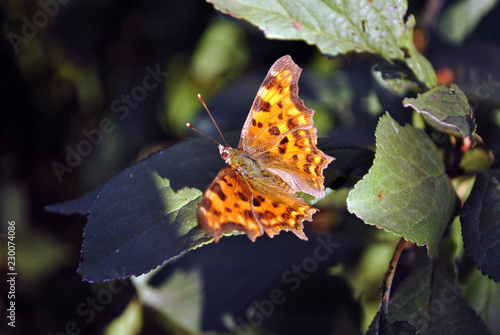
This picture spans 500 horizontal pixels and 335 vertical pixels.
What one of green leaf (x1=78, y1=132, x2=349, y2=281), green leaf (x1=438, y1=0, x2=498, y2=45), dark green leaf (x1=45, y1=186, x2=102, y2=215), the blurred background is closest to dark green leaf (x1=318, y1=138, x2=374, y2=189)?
green leaf (x1=78, y1=132, x2=349, y2=281)

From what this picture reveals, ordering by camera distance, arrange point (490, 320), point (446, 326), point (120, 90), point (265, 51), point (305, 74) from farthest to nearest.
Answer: point (120, 90) → point (265, 51) → point (305, 74) → point (490, 320) → point (446, 326)

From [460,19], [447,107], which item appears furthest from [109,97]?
[447,107]

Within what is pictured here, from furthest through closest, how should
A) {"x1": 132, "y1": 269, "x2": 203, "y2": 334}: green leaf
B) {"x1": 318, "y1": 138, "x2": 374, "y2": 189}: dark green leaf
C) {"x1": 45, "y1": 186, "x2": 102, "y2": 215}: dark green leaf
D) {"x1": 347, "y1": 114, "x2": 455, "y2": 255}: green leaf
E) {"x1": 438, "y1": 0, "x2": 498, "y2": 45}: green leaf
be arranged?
1. {"x1": 438, "y1": 0, "x2": 498, "y2": 45}: green leaf
2. {"x1": 132, "y1": 269, "x2": 203, "y2": 334}: green leaf
3. {"x1": 45, "y1": 186, "x2": 102, "y2": 215}: dark green leaf
4. {"x1": 318, "y1": 138, "x2": 374, "y2": 189}: dark green leaf
5. {"x1": 347, "y1": 114, "x2": 455, "y2": 255}: green leaf

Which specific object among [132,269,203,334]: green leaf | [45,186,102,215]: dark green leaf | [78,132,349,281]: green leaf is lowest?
[132,269,203,334]: green leaf

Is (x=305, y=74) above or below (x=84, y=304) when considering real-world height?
above

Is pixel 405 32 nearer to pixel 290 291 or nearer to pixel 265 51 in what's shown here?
pixel 290 291

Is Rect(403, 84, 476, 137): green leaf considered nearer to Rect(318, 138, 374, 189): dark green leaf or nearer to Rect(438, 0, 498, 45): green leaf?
Rect(318, 138, 374, 189): dark green leaf

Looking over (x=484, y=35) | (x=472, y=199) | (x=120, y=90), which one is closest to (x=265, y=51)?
(x=120, y=90)
